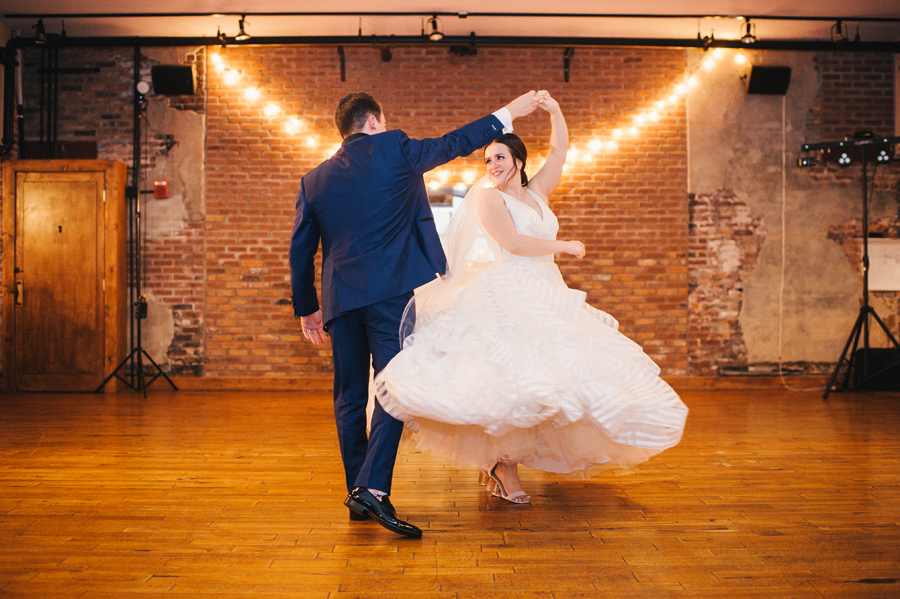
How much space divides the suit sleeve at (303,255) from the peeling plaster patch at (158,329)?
415cm

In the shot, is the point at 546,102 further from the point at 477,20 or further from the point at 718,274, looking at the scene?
the point at 718,274

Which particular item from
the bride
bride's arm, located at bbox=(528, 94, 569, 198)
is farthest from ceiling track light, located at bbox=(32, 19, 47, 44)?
bride's arm, located at bbox=(528, 94, 569, 198)

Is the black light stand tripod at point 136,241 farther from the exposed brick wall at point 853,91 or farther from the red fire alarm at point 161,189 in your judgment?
the exposed brick wall at point 853,91

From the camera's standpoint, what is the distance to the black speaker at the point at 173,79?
5.84m

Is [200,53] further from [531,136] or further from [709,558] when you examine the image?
[709,558]

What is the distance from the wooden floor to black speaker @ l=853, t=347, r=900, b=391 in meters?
1.98

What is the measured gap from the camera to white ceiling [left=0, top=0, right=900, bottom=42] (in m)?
5.29

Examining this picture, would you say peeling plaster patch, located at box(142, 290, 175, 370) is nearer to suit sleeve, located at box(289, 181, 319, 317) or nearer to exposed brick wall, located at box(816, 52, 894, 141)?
suit sleeve, located at box(289, 181, 319, 317)

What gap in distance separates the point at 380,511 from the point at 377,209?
106 cm

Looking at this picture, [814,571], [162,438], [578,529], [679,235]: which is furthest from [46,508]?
[679,235]

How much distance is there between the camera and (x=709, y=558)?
6.47 feet

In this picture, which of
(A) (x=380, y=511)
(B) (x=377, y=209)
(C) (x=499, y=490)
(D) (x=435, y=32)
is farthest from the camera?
(D) (x=435, y=32)

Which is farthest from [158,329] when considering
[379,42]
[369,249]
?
[369,249]

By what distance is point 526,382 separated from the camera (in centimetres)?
214
